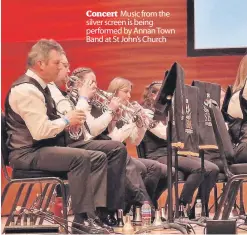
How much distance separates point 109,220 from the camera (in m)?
4.72

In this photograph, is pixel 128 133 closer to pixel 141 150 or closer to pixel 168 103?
pixel 141 150

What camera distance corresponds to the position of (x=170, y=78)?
403 cm

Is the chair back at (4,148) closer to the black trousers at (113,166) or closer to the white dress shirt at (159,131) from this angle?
the black trousers at (113,166)

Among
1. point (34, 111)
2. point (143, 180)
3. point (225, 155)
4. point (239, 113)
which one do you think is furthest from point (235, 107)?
point (34, 111)

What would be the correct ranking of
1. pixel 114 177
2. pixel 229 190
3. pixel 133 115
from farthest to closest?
pixel 133 115 → pixel 114 177 → pixel 229 190

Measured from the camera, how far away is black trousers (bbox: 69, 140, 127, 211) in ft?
14.5

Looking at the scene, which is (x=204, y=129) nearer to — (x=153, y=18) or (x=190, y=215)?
(x=190, y=215)

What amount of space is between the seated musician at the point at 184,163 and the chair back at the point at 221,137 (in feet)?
4.72

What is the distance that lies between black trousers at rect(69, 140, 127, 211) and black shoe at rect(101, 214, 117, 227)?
244mm

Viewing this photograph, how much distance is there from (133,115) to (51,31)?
229 centimetres

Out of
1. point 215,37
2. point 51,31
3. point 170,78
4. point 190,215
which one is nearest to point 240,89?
point 170,78

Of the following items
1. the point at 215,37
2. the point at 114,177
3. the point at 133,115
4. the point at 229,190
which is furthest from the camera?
the point at 215,37

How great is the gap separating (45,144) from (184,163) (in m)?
1.94

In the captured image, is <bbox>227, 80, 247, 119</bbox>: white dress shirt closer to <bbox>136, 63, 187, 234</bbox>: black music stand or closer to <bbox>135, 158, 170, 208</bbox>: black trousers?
<bbox>136, 63, 187, 234</bbox>: black music stand
